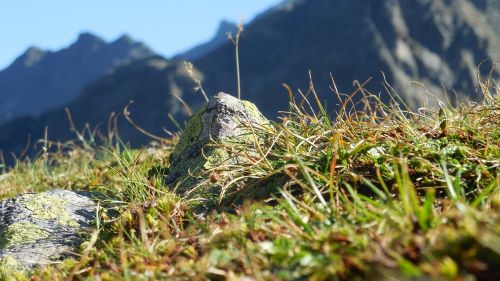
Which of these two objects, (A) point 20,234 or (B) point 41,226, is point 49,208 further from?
(A) point 20,234

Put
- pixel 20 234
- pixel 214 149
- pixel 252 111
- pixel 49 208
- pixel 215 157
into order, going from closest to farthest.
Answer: pixel 20 234 < pixel 49 208 < pixel 215 157 < pixel 214 149 < pixel 252 111

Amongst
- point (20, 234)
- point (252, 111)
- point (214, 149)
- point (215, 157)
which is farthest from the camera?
point (252, 111)

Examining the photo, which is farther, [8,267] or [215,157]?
[215,157]

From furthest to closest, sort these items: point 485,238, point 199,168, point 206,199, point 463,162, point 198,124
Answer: point 198,124 → point 199,168 → point 206,199 → point 463,162 → point 485,238

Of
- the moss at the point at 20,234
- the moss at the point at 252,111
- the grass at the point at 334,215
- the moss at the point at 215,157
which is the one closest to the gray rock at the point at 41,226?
the moss at the point at 20,234

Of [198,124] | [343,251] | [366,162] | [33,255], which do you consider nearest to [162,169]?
[198,124]

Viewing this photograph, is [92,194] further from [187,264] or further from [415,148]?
[415,148]

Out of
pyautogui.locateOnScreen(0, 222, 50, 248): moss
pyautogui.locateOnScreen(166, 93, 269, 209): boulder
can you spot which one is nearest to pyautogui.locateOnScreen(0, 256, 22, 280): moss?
pyautogui.locateOnScreen(0, 222, 50, 248): moss

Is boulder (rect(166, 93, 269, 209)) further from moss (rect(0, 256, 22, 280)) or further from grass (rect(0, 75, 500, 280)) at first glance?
moss (rect(0, 256, 22, 280))

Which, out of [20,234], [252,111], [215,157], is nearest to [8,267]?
[20,234]
